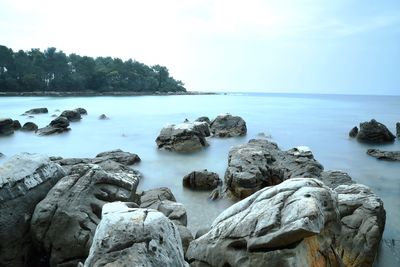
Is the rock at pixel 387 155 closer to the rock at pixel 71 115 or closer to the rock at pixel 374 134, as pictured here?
the rock at pixel 374 134

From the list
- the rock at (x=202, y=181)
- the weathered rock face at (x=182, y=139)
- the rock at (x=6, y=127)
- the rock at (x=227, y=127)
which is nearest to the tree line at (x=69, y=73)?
the rock at (x=6, y=127)

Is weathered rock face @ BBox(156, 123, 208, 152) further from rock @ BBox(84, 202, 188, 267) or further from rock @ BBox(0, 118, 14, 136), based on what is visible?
rock @ BBox(84, 202, 188, 267)

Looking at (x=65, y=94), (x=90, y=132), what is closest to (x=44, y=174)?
(x=90, y=132)

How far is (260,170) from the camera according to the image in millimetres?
8422

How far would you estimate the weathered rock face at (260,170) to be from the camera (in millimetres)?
7902

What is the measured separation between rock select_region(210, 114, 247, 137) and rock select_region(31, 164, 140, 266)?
13.2 metres

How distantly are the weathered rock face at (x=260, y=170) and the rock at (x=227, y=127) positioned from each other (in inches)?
323

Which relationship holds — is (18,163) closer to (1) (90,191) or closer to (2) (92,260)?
(1) (90,191)

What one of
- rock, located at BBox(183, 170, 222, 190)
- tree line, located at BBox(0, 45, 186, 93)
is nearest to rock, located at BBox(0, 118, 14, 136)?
rock, located at BBox(183, 170, 222, 190)

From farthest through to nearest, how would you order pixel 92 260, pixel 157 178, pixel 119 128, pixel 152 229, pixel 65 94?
pixel 65 94
pixel 119 128
pixel 157 178
pixel 152 229
pixel 92 260

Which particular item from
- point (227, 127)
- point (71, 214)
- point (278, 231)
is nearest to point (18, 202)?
point (71, 214)

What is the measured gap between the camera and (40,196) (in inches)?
191

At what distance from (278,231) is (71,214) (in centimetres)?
254

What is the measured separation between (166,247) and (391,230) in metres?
4.90
